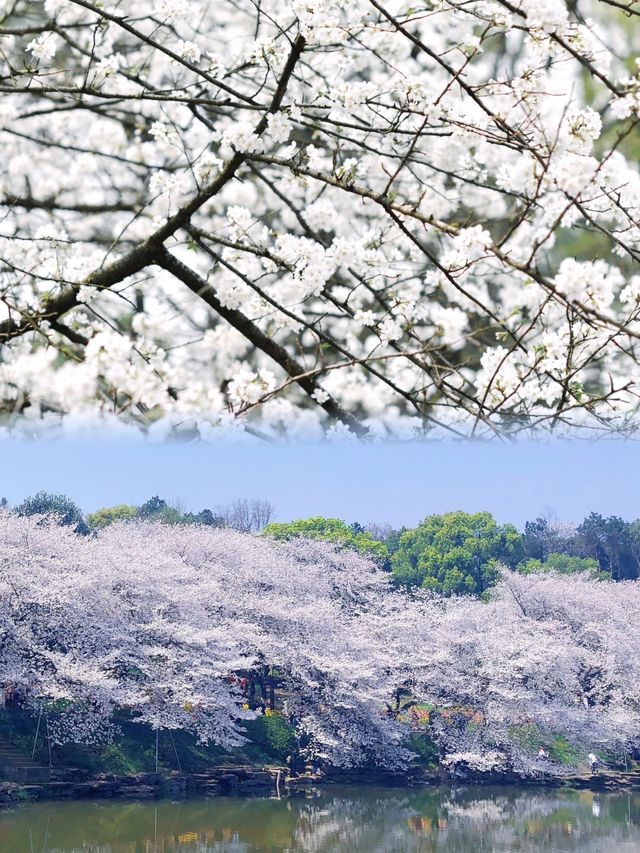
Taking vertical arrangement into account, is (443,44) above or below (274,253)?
above

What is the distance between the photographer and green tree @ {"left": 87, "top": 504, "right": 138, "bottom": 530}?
63.8 ft

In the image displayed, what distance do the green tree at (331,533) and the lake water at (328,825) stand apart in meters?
6.23

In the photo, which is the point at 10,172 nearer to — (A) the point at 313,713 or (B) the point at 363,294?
(B) the point at 363,294

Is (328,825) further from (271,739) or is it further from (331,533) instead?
(331,533)

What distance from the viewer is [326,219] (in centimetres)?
337

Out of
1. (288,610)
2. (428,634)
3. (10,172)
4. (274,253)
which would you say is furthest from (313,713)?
(274,253)

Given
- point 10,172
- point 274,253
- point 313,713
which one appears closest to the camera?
point 274,253

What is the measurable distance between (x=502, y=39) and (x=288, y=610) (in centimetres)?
1164

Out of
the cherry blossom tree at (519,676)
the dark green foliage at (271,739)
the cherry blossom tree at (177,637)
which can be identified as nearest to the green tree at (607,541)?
the cherry blossom tree at (519,676)

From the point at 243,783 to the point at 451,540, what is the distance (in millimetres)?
11583

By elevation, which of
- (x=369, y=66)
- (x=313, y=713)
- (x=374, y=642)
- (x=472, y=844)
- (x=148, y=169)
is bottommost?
(x=472, y=844)

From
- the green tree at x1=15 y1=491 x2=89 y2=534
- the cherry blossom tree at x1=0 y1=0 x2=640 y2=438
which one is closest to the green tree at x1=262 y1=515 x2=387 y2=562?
the green tree at x1=15 y1=491 x2=89 y2=534

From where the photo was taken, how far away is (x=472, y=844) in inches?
403

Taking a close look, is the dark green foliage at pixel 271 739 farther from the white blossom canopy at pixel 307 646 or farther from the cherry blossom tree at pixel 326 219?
the cherry blossom tree at pixel 326 219
